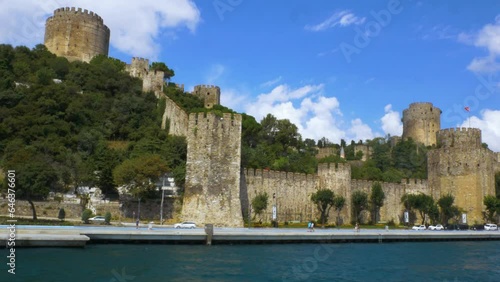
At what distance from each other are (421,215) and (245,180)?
20369 millimetres

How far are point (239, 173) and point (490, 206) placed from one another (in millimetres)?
26558

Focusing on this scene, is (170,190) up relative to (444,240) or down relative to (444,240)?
up

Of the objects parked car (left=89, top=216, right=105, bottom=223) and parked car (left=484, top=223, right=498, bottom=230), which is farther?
parked car (left=484, top=223, right=498, bottom=230)

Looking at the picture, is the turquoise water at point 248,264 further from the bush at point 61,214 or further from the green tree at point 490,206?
the green tree at point 490,206

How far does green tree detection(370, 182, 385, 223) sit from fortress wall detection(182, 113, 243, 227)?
16.3 meters

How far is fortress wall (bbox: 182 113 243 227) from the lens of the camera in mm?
34781

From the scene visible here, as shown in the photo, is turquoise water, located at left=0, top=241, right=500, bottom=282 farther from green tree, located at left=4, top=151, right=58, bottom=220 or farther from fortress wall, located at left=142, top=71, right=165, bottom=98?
fortress wall, located at left=142, top=71, right=165, bottom=98

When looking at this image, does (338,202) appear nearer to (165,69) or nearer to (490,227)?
(490,227)

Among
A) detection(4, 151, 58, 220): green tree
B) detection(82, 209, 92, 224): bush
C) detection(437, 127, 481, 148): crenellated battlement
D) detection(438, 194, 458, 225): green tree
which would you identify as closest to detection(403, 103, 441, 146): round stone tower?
detection(437, 127, 481, 148): crenellated battlement

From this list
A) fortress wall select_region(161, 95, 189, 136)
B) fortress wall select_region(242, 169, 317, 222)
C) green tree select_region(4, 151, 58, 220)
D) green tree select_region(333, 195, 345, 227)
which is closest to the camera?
green tree select_region(4, 151, 58, 220)

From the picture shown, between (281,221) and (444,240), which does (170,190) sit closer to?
(281,221)

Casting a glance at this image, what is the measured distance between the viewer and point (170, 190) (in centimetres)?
3759

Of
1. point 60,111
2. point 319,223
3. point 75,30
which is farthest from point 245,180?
point 75,30

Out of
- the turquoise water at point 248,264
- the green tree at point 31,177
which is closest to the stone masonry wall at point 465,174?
the turquoise water at point 248,264
